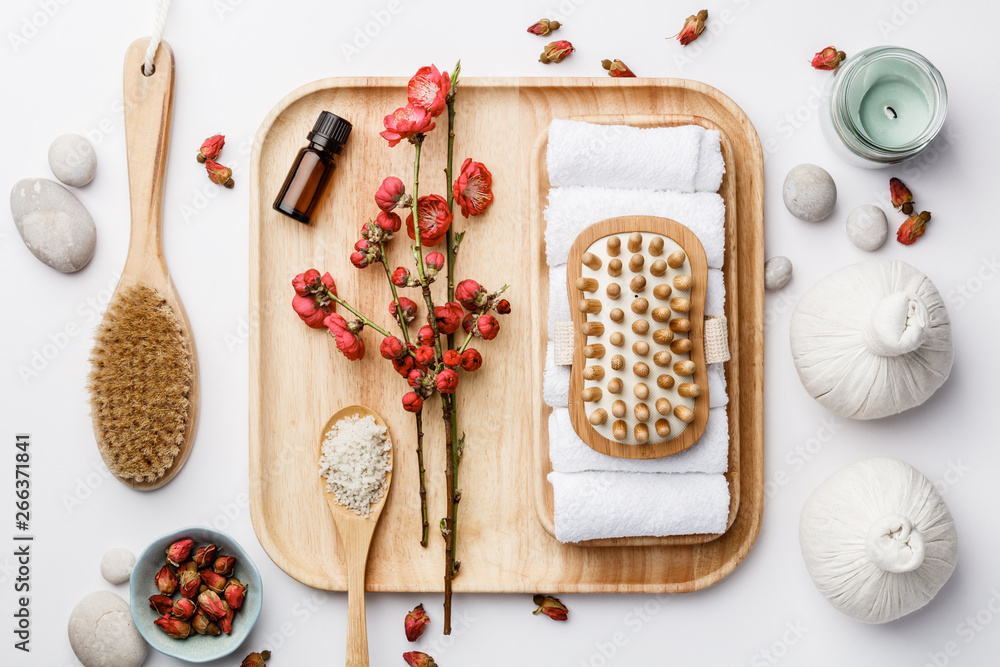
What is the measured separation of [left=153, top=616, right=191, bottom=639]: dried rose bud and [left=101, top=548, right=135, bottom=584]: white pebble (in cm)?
10

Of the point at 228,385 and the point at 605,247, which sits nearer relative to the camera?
the point at 605,247

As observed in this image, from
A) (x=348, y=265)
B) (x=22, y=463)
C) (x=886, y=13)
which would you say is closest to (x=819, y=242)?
(x=886, y=13)

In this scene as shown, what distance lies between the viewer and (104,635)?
3.14 ft

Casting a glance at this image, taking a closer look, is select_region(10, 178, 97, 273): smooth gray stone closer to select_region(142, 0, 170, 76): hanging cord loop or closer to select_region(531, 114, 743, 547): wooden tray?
select_region(142, 0, 170, 76): hanging cord loop

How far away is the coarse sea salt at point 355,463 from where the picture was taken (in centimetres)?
92

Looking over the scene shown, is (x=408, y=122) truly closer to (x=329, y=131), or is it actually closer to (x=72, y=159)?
(x=329, y=131)

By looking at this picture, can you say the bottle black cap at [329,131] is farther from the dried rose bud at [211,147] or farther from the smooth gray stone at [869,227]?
the smooth gray stone at [869,227]

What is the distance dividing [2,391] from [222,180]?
0.48 metres

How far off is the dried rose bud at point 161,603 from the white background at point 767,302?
0.10m

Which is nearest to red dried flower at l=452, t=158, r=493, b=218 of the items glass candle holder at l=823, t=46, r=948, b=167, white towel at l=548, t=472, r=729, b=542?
white towel at l=548, t=472, r=729, b=542

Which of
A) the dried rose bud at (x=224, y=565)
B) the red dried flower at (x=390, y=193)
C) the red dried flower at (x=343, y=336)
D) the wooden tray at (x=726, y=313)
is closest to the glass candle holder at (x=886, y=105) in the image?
the wooden tray at (x=726, y=313)

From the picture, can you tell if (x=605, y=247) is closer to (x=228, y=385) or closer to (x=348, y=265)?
(x=348, y=265)

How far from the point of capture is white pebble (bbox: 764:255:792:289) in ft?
3.14

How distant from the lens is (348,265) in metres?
0.96
